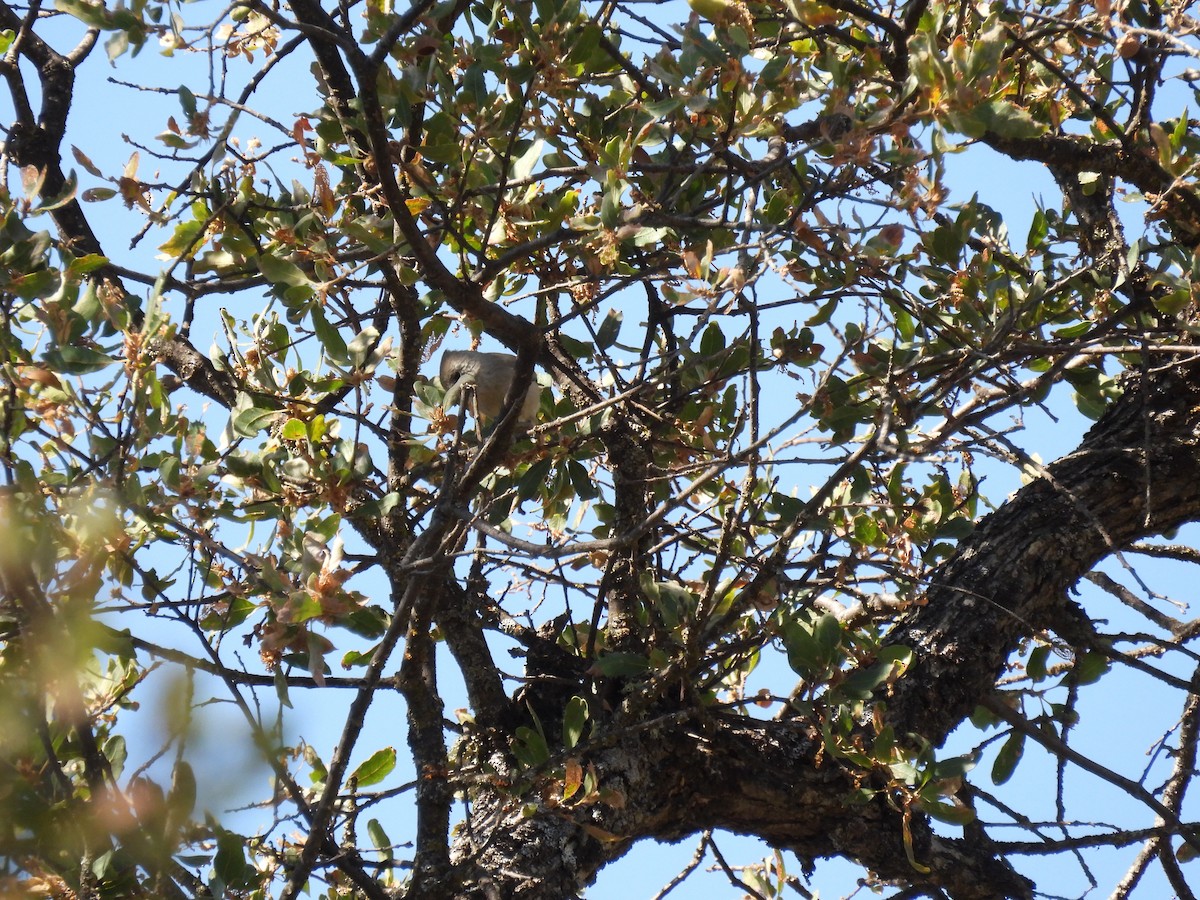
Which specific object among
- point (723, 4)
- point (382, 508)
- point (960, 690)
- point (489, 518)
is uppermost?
point (723, 4)

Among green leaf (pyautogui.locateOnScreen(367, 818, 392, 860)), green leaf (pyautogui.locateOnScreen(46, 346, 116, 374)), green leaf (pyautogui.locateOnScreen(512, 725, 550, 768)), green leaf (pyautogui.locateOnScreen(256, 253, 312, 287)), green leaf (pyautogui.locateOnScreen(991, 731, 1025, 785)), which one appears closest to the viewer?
green leaf (pyautogui.locateOnScreen(46, 346, 116, 374))

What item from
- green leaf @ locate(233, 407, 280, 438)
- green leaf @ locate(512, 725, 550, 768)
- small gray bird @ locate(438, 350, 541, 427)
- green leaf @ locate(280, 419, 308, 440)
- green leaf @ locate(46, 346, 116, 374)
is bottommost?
green leaf @ locate(512, 725, 550, 768)

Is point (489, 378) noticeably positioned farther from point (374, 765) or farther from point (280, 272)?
point (374, 765)

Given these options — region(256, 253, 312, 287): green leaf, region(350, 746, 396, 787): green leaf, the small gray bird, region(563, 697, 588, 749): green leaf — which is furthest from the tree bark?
region(256, 253, 312, 287): green leaf

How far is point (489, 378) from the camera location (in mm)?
2486

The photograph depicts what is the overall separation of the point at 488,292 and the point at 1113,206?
5.12 ft

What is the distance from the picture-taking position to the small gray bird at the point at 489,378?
243cm

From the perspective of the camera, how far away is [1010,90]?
8.57 feet

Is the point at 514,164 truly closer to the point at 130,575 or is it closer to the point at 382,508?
the point at 382,508

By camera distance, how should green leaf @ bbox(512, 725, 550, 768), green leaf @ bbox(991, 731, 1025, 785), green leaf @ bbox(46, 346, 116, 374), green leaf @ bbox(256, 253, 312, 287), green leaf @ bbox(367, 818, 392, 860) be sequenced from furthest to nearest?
green leaf @ bbox(991, 731, 1025, 785) → green leaf @ bbox(367, 818, 392, 860) → green leaf @ bbox(512, 725, 550, 768) → green leaf @ bbox(256, 253, 312, 287) → green leaf @ bbox(46, 346, 116, 374)

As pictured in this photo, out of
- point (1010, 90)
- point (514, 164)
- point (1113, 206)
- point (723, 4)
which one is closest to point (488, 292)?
point (514, 164)

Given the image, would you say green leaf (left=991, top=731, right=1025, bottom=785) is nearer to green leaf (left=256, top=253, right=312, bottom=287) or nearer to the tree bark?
the tree bark

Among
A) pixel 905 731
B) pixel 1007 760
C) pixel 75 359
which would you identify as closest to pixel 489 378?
pixel 75 359

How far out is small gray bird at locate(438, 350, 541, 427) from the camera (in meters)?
2.43
